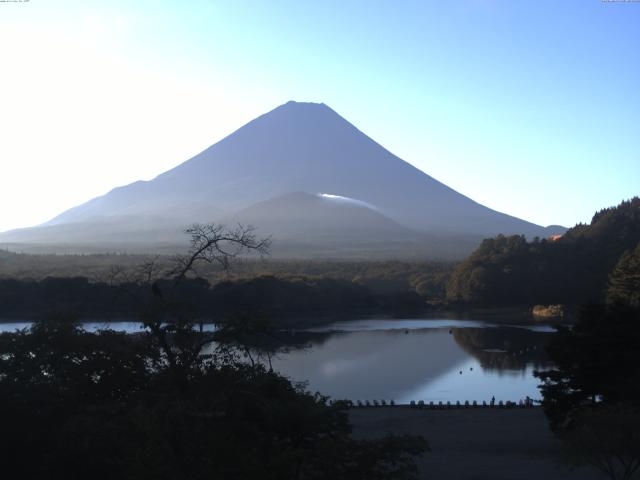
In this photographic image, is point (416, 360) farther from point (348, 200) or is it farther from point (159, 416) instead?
point (348, 200)

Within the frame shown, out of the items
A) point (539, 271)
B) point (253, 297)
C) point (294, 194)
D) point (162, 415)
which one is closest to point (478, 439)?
point (162, 415)

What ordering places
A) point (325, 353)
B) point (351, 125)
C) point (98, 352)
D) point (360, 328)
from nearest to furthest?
point (98, 352) → point (325, 353) → point (360, 328) → point (351, 125)

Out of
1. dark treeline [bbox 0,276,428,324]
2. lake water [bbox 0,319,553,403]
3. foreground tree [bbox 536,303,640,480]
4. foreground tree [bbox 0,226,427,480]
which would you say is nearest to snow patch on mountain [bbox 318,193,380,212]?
dark treeline [bbox 0,276,428,324]

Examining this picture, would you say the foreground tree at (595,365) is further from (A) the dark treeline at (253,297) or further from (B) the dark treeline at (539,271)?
(B) the dark treeline at (539,271)

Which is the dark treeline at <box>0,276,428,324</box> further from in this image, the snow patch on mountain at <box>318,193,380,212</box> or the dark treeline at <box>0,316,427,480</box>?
the snow patch on mountain at <box>318,193,380,212</box>

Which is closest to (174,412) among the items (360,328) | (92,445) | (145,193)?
(92,445)

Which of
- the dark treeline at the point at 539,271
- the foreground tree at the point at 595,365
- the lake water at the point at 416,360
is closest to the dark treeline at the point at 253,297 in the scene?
the lake water at the point at 416,360

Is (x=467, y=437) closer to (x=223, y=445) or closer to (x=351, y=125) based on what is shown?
(x=223, y=445)
